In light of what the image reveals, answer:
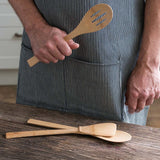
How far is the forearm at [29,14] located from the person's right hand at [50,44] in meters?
0.02

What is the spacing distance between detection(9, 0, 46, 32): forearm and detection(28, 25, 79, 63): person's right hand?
2 cm

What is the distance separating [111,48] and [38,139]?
319 mm

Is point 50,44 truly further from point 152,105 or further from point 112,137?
point 152,105

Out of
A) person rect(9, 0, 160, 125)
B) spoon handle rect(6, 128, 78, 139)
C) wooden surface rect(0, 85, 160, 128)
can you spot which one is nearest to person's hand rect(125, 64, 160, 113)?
person rect(9, 0, 160, 125)

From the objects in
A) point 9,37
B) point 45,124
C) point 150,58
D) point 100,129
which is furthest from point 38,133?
point 9,37

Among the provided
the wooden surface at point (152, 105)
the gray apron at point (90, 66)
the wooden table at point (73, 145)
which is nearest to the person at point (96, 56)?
the gray apron at point (90, 66)

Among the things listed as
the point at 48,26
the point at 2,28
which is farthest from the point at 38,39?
the point at 2,28

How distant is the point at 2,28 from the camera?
213 cm

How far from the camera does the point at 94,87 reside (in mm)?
819

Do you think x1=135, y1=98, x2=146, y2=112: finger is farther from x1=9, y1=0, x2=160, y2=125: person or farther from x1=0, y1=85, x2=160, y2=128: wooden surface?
x1=0, y1=85, x2=160, y2=128: wooden surface

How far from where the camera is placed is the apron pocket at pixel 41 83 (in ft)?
2.82

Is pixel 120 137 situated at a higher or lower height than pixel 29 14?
lower

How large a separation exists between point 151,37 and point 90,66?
19 cm

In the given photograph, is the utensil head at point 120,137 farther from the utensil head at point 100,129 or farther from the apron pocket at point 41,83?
the apron pocket at point 41,83
